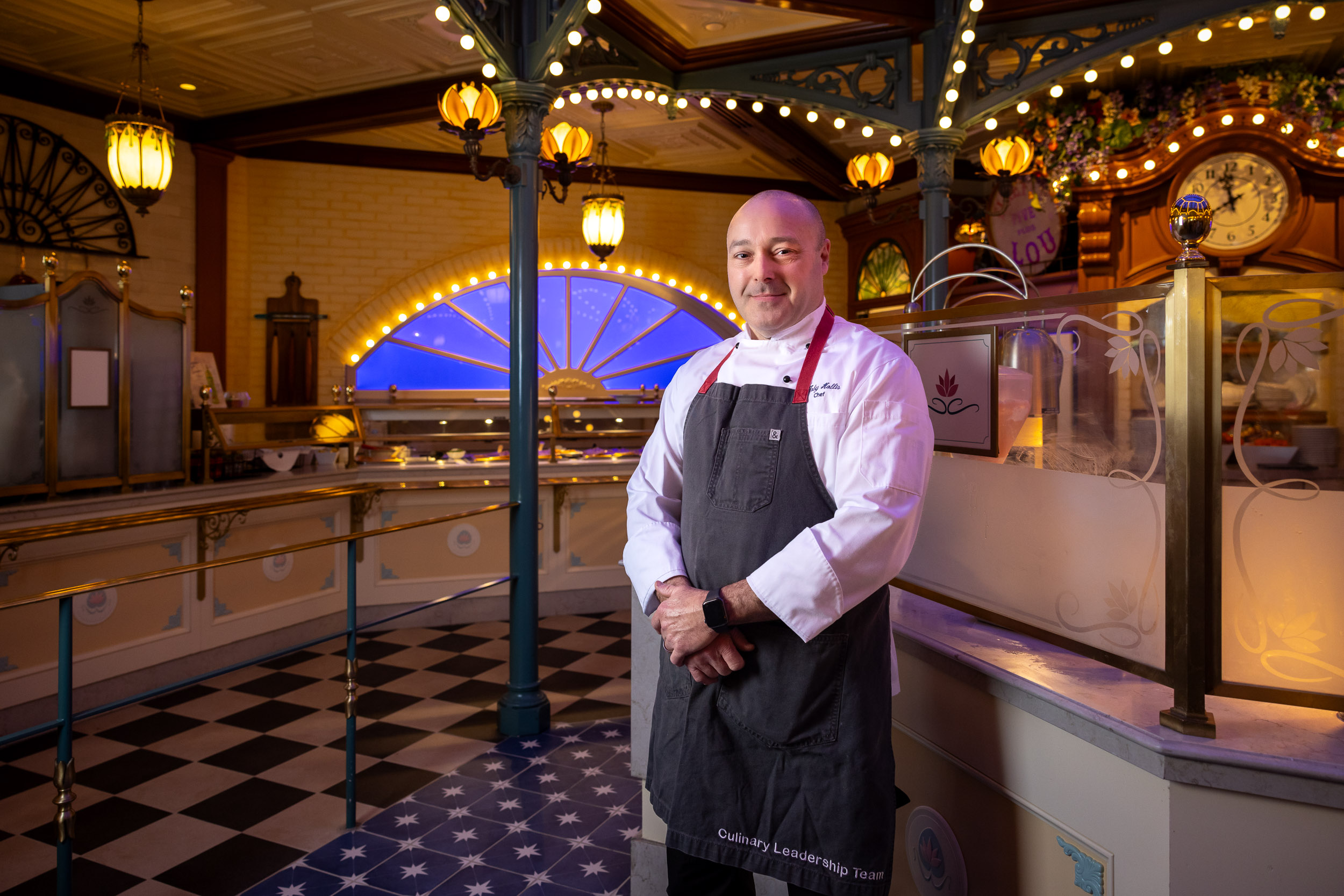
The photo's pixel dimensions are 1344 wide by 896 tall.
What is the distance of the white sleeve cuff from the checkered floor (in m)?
1.60

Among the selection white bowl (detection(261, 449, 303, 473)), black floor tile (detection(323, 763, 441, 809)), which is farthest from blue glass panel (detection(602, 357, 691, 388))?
black floor tile (detection(323, 763, 441, 809))

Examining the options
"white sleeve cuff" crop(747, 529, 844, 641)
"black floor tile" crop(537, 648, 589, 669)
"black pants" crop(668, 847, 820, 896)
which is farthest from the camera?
"black floor tile" crop(537, 648, 589, 669)

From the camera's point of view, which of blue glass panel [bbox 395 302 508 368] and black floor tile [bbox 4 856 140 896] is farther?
blue glass panel [bbox 395 302 508 368]

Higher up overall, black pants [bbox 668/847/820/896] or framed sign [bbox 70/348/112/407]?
framed sign [bbox 70/348/112/407]

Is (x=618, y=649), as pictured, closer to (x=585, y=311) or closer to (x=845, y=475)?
(x=585, y=311)

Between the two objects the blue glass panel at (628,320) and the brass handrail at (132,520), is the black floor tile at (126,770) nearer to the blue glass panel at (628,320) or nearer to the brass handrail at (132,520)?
the brass handrail at (132,520)

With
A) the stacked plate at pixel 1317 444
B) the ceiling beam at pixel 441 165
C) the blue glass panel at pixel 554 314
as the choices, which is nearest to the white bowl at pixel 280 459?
the ceiling beam at pixel 441 165

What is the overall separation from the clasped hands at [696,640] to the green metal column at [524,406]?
2180mm

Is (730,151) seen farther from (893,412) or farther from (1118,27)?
(893,412)

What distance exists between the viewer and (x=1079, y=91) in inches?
242

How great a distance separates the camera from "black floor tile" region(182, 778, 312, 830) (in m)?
3.01

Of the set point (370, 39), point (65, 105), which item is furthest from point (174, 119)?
point (370, 39)

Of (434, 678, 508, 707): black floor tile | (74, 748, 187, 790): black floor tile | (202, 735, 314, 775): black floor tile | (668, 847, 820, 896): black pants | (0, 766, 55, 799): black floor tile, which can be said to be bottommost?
(0, 766, 55, 799): black floor tile

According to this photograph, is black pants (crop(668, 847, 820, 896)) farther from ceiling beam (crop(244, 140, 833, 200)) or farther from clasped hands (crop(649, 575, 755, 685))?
ceiling beam (crop(244, 140, 833, 200))
